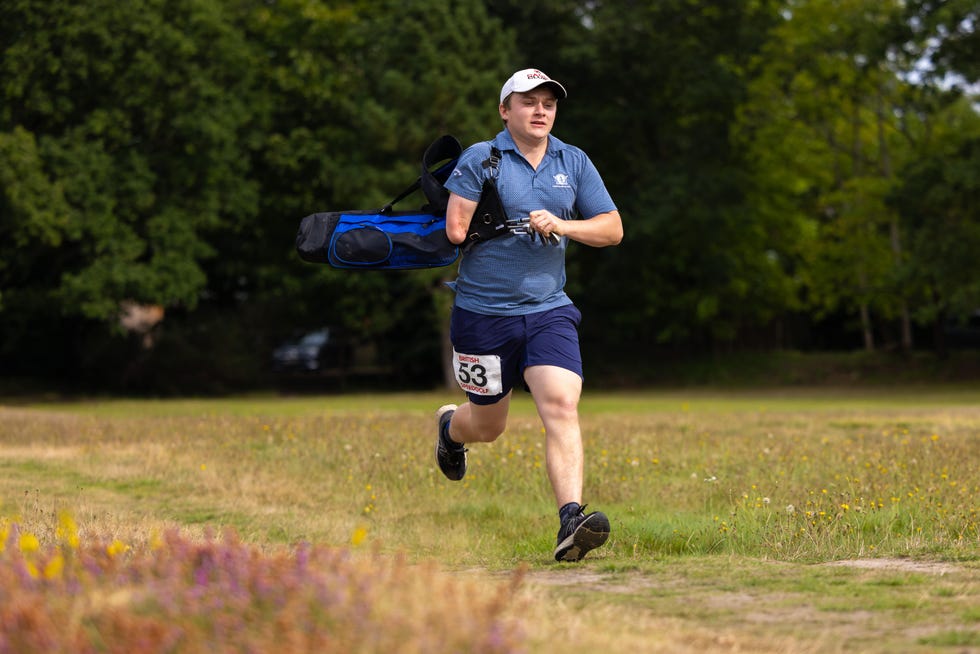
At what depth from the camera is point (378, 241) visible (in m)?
7.37

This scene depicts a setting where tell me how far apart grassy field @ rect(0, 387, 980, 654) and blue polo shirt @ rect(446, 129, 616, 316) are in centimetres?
142

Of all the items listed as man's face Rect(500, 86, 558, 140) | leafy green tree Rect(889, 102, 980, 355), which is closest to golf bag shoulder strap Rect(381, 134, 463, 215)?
man's face Rect(500, 86, 558, 140)

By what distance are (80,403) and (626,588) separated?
86.8ft

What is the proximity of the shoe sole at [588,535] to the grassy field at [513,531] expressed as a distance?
104 mm

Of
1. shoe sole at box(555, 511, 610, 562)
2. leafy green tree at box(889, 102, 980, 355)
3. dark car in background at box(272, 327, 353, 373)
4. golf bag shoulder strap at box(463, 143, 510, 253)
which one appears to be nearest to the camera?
shoe sole at box(555, 511, 610, 562)

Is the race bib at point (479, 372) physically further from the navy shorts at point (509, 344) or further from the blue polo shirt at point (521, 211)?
the blue polo shirt at point (521, 211)

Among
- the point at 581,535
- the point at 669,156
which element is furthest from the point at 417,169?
the point at 581,535

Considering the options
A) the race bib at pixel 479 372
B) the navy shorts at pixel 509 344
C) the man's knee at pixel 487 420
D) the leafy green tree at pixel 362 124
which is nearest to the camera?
the navy shorts at pixel 509 344

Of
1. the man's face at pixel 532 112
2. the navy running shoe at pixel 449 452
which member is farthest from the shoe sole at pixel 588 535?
the man's face at pixel 532 112

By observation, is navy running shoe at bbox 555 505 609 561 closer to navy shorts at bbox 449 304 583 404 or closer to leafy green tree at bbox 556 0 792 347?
navy shorts at bbox 449 304 583 404

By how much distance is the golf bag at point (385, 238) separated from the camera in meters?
7.34

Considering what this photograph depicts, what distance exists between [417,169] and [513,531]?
25.8 meters

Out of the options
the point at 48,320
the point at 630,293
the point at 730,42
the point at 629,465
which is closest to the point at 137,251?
the point at 48,320

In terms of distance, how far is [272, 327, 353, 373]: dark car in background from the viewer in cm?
3856
